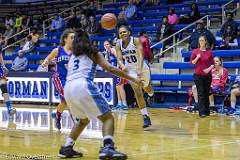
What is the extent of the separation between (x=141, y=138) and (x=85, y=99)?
7.94ft

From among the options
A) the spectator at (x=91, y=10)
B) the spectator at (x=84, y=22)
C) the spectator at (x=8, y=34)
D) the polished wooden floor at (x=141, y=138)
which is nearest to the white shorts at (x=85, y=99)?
the polished wooden floor at (x=141, y=138)

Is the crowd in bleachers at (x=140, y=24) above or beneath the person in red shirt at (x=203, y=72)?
above

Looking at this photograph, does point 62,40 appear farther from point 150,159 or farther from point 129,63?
point 150,159

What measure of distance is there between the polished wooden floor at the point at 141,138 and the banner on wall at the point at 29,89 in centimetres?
384

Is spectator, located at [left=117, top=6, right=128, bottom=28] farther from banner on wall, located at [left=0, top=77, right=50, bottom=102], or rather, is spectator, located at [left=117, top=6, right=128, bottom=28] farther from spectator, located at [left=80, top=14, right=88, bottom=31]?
banner on wall, located at [left=0, top=77, right=50, bottom=102]

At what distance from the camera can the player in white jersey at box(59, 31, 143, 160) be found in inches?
246

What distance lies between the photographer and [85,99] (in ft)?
20.5

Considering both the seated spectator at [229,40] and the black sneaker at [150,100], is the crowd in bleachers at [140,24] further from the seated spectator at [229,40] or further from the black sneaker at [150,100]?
the black sneaker at [150,100]

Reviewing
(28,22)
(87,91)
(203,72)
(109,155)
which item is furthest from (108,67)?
(28,22)

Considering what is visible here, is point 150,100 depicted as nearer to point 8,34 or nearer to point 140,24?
point 140,24

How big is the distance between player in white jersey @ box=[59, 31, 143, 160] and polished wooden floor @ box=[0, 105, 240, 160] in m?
0.50

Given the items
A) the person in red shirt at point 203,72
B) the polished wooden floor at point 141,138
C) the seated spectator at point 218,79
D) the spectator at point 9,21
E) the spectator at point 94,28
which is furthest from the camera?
the spectator at point 9,21

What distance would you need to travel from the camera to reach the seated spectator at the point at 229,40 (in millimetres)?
15289

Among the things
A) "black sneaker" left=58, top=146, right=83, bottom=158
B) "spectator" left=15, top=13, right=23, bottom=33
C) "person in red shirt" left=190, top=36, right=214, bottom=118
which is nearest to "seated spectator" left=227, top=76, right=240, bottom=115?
"person in red shirt" left=190, top=36, right=214, bottom=118
